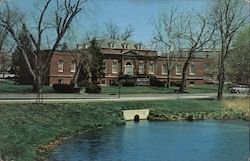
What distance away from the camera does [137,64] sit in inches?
287

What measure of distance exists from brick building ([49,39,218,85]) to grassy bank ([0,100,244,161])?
0.78 metres

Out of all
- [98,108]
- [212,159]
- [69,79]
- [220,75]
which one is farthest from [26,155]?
[98,108]

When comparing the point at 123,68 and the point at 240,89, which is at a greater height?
the point at 123,68

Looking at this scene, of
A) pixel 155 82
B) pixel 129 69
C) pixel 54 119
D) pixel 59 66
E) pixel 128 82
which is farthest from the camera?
pixel 54 119

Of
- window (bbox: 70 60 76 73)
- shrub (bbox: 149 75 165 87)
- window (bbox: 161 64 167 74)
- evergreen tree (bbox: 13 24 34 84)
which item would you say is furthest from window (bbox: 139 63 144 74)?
evergreen tree (bbox: 13 24 34 84)

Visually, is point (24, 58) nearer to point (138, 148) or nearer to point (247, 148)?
point (138, 148)

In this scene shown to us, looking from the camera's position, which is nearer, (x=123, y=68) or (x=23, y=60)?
(x=123, y=68)

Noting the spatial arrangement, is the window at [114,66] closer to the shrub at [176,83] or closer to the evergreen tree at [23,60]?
the shrub at [176,83]

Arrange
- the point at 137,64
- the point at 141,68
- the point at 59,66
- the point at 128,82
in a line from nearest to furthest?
the point at 141,68 < the point at 137,64 < the point at 128,82 < the point at 59,66

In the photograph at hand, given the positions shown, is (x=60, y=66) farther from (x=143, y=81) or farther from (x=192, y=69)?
(x=192, y=69)

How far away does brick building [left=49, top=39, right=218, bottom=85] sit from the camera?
23.2 ft

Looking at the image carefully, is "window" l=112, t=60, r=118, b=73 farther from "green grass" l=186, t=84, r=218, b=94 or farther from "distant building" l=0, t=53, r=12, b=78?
"distant building" l=0, t=53, r=12, b=78

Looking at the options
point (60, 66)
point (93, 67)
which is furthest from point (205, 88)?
point (60, 66)

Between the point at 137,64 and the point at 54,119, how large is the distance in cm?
725
